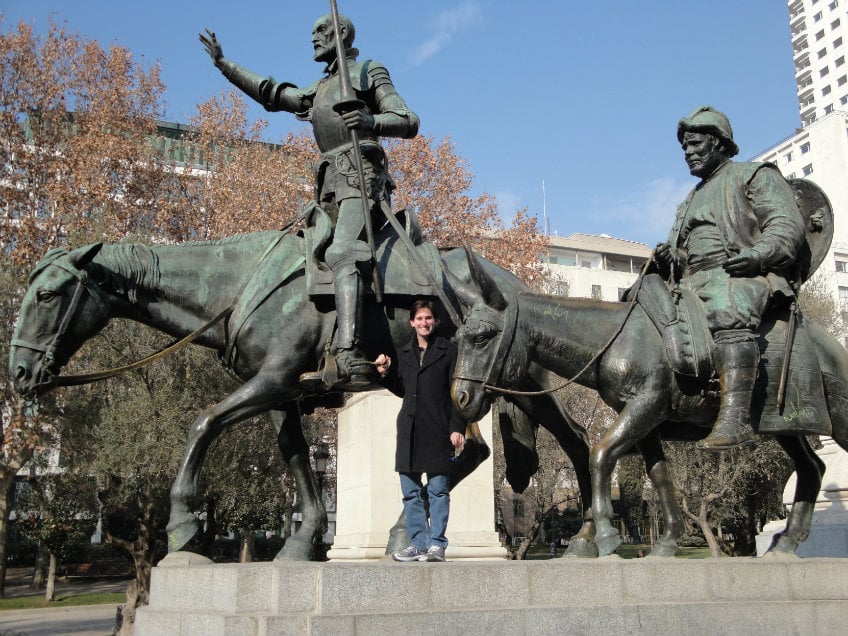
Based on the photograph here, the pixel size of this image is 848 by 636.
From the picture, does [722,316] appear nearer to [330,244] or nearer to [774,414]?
[774,414]

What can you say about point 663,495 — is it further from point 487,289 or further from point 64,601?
point 64,601

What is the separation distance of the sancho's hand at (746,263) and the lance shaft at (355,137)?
297 centimetres

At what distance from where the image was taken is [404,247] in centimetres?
786

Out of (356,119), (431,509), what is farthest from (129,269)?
(431,509)

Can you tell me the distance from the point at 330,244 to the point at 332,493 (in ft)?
113

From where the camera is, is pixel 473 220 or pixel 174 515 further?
pixel 473 220

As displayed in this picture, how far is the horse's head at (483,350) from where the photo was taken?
6.44 m

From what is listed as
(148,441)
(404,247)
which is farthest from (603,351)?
(148,441)

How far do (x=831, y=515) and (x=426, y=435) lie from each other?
28.4 feet

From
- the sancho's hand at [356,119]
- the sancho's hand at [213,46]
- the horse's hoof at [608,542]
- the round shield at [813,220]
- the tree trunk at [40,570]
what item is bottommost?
the tree trunk at [40,570]

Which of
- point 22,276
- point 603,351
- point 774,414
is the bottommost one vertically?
point 774,414

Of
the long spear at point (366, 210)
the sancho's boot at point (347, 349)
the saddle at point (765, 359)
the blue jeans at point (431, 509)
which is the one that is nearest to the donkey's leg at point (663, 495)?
the saddle at point (765, 359)

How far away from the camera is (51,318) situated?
700 cm

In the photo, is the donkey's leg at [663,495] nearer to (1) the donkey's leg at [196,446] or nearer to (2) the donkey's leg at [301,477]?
(2) the donkey's leg at [301,477]
